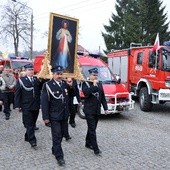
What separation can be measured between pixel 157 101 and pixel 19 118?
16.4 ft

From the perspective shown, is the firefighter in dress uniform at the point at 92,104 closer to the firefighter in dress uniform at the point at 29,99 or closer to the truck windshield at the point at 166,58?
the firefighter in dress uniform at the point at 29,99

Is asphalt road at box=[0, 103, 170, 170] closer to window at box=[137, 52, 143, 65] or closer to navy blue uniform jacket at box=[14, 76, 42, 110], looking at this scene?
navy blue uniform jacket at box=[14, 76, 42, 110]

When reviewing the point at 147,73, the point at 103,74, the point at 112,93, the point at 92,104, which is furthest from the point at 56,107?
the point at 147,73

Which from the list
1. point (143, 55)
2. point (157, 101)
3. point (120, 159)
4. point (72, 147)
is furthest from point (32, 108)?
point (143, 55)

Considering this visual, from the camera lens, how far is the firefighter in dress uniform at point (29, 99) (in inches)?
296

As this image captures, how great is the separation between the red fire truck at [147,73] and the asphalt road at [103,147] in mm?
1663

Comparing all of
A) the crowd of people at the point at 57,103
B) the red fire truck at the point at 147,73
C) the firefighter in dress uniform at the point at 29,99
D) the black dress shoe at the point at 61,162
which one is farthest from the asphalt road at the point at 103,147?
the red fire truck at the point at 147,73

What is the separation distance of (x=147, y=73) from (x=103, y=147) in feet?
20.7

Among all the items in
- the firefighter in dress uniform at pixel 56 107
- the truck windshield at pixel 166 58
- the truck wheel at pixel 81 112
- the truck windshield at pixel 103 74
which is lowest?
the truck wheel at pixel 81 112

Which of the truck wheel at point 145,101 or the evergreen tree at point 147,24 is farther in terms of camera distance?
the evergreen tree at point 147,24

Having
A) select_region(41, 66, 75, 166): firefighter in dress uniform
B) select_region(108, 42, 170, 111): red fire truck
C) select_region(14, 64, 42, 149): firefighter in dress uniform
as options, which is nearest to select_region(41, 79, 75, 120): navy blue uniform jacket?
select_region(41, 66, 75, 166): firefighter in dress uniform

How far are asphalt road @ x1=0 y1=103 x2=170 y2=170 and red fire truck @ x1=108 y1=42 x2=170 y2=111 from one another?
166cm

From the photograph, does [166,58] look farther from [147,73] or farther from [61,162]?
[61,162]

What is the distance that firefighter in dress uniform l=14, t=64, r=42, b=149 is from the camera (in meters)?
7.51
